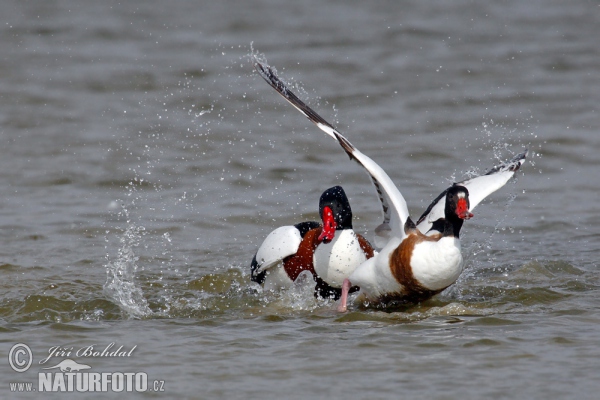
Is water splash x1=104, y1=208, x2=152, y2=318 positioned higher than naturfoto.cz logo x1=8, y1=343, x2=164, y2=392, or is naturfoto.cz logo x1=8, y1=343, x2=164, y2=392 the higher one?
water splash x1=104, y1=208, x2=152, y2=318

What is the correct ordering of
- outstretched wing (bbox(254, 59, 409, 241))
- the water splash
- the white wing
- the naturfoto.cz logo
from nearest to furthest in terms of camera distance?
the naturfoto.cz logo → outstretched wing (bbox(254, 59, 409, 241)) → the water splash → the white wing

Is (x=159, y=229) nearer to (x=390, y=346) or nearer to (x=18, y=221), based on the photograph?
(x=18, y=221)

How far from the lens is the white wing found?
7.19 metres

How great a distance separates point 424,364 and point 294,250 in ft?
6.28

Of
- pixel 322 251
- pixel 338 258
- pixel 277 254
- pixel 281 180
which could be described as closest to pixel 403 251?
pixel 338 258

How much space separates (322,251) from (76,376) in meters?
2.27

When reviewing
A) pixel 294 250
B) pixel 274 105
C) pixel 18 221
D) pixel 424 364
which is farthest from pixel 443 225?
pixel 274 105

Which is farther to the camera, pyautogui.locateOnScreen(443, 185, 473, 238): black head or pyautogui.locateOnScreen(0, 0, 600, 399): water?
pyautogui.locateOnScreen(443, 185, 473, 238): black head

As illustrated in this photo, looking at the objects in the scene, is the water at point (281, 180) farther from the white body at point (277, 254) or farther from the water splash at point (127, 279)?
the white body at point (277, 254)

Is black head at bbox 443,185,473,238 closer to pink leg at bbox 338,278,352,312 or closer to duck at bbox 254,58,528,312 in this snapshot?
duck at bbox 254,58,528,312

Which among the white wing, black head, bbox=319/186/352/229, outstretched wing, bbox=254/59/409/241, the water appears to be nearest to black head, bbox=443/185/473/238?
A: outstretched wing, bbox=254/59/409/241

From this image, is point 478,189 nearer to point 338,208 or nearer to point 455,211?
point 455,211

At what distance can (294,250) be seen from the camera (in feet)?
23.6

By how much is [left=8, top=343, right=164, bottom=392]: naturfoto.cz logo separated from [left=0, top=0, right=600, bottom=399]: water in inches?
3.2
